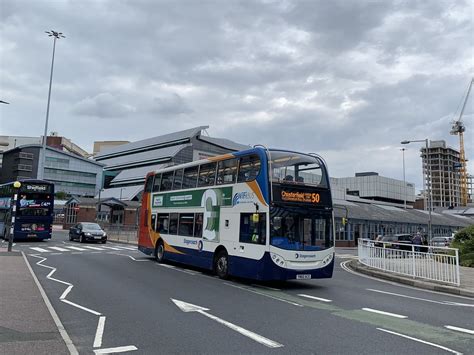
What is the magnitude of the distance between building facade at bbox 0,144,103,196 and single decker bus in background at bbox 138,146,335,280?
10304 cm

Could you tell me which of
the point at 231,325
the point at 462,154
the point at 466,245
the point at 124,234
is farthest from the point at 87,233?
the point at 462,154

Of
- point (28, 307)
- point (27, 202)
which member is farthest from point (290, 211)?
point (27, 202)

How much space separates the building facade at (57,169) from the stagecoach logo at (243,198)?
104744mm

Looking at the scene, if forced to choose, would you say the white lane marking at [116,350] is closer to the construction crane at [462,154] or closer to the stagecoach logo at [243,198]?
the stagecoach logo at [243,198]

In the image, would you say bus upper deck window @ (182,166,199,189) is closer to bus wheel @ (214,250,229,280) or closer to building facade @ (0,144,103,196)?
bus wheel @ (214,250,229,280)

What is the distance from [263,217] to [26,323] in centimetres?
681

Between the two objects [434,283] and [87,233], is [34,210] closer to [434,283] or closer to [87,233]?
[87,233]

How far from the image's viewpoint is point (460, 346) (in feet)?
20.8

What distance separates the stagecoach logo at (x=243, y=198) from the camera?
12.7 metres

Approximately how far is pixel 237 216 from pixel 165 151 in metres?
97.1

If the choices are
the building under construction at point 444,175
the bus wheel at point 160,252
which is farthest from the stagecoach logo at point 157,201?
the building under construction at point 444,175

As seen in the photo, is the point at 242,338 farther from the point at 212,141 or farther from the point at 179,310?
the point at 212,141

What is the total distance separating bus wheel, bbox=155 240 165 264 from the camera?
18.6 metres

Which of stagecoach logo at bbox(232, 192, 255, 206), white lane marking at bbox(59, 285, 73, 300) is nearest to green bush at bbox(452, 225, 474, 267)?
stagecoach logo at bbox(232, 192, 255, 206)
